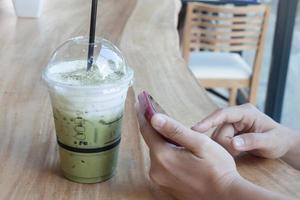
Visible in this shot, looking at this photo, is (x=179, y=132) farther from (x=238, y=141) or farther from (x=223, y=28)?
(x=223, y=28)

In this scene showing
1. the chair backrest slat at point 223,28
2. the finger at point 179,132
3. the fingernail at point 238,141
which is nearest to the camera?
the finger at point 179,132

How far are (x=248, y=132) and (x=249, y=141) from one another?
6 centimetres

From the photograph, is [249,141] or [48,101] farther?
[48,101]

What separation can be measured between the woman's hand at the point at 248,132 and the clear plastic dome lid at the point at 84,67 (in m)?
0.20

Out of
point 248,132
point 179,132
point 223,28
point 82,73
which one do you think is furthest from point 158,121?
point 223,28

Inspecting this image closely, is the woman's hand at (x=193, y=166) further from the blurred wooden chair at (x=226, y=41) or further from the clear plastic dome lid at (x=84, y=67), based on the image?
the blurred wooden chair at (x=226, y=41)

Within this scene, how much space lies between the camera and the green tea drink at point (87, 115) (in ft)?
2.87

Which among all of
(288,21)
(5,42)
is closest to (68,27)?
(5,42)

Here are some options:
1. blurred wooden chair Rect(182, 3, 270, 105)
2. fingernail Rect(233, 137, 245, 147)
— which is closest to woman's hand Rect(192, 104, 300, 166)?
fingernail Rect(233, 137, 245, 147)

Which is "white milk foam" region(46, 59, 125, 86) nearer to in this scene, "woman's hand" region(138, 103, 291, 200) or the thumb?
"woman's hand" region(138, 103, 291, 200)

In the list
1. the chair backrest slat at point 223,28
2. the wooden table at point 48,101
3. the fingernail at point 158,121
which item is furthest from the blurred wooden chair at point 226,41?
the fingernail at point 158,121

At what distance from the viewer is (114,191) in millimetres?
927

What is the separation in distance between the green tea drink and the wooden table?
38mm

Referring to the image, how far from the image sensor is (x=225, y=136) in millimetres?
1056
